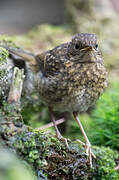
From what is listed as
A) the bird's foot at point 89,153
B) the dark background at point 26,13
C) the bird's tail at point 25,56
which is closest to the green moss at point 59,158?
the bird's foot at point 89,153

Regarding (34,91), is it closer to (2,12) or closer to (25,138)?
(25,138)

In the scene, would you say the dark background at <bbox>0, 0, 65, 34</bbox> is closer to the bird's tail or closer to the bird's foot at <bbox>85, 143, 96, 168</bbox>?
the bird's tail

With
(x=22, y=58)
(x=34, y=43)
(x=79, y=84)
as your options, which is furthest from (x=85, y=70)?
(x=34, y=43)

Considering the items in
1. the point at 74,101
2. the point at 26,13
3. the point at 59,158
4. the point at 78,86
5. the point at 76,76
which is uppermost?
the point at 26,13

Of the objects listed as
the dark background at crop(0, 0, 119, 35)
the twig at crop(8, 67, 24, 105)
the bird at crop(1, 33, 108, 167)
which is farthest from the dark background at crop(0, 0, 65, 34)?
the twig at crop(8, 67, 24, 105)

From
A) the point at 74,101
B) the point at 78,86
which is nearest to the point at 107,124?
the point at 74,101

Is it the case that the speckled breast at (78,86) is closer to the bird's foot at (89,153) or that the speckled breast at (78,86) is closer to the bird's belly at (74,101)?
the bird's belly at (74,101)

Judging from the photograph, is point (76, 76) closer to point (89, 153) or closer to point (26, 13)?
point (89, 153)
